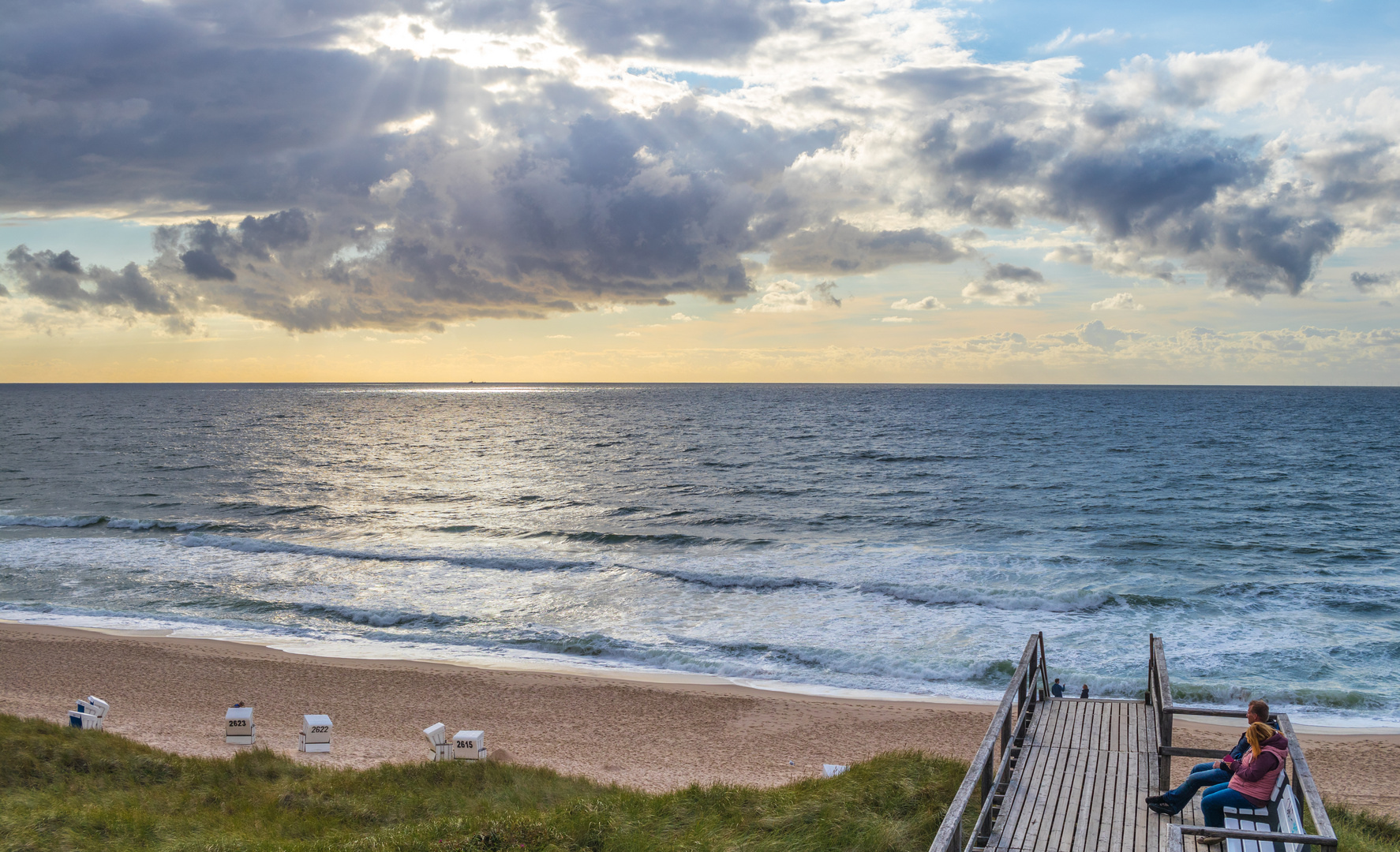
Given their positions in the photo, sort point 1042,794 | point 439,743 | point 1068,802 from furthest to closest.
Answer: point 439,743 → point 1042,794 → point 1068,802

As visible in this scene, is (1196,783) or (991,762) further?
(991,762)

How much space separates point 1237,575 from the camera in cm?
2752

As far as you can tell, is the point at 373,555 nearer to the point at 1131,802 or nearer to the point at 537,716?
the point at 537,716

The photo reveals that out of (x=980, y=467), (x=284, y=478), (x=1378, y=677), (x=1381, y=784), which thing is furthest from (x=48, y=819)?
(x=980, y=467)

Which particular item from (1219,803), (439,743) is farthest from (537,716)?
(1219,803)

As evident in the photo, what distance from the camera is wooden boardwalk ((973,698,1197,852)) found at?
751 cm

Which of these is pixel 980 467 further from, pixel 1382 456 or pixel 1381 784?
pixel 1381 784

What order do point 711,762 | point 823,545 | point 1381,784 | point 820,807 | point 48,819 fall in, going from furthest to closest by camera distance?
1. point 823,545
2. point 711,762
3. point 1381,784
4. point 820,807
5. point 48,819

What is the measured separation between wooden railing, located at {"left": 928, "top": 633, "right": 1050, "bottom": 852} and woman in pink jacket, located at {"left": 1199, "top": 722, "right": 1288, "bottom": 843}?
1881mm

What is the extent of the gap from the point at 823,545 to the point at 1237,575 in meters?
14.6

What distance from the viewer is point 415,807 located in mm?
11516

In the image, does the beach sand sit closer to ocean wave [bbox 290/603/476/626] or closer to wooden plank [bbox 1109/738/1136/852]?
ocean wave [bbox 290/603/476/626]

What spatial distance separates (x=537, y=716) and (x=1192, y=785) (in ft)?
43.8

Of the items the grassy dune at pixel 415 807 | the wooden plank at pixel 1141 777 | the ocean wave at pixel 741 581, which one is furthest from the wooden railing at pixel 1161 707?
the ocean wave at pixel 741 581
